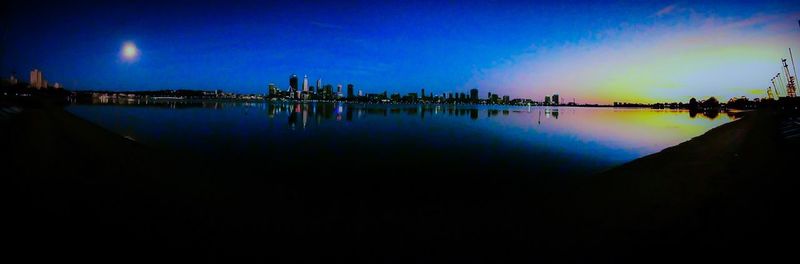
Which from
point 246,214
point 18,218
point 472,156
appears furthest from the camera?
point 472,156

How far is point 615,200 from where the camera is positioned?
10508 millimetres

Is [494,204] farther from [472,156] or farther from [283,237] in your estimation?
[472,156]

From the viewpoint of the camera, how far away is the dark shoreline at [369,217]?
21.9ft

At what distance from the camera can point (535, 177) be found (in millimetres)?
15609

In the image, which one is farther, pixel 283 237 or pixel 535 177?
pixel 535 177

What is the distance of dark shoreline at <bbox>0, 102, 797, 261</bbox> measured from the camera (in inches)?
263

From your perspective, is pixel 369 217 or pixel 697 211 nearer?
pixel 697 211

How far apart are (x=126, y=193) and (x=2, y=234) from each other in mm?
3280

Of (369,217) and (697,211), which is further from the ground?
(697,211)

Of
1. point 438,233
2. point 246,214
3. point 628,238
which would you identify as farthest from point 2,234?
point 628,238

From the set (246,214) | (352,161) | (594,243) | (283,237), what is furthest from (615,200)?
(352,161)

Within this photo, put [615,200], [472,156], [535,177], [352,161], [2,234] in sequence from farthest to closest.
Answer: [472,156], [352,161], [535,177], [615,200], [2,234]

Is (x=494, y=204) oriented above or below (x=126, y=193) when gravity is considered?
below

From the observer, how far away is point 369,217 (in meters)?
9.10
